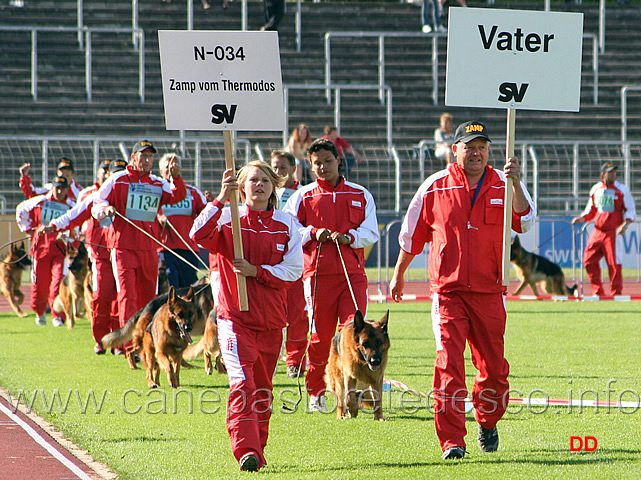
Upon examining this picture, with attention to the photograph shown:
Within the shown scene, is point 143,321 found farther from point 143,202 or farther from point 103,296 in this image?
point 103,296

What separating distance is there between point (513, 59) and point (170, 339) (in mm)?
4496

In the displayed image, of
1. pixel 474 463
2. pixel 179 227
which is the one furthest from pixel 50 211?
pixel 474 463

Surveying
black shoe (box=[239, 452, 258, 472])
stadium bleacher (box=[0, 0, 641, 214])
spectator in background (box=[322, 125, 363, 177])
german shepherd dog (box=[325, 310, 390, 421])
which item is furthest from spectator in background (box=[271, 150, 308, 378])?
stadium bleacher (box=[0, 0, 641, 214])

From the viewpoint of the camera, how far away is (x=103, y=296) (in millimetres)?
12094

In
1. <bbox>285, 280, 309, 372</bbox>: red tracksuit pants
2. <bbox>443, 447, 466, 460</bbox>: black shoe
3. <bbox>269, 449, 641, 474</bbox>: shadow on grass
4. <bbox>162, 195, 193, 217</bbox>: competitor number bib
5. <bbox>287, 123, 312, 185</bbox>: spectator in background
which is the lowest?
<bbox>269, 449, 641, 474</bbox>: shadow on grass

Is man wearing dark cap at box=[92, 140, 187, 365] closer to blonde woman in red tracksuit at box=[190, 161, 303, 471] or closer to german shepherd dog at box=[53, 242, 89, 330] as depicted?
german shepherd dog at box=[53, 242, 89, 330]

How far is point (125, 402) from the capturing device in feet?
29.8

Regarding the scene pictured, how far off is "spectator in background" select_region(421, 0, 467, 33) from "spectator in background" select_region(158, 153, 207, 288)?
Answer: 55.0 ft

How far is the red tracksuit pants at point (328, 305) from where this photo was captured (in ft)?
28.0

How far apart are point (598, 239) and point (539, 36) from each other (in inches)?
503

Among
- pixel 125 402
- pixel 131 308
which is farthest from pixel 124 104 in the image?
pixel 125 402

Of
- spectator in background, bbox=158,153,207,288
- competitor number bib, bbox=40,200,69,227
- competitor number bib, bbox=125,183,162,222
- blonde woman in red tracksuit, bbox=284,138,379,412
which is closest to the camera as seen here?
blonde woman in red tracksuit, bbox=284,138,379,412

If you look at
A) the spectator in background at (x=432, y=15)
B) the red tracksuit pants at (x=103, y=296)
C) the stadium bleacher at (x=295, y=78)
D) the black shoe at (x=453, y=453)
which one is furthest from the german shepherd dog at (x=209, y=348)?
the spectator in background at (x=432, y=15)

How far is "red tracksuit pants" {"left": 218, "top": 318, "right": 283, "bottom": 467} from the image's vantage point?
6.27 meters
